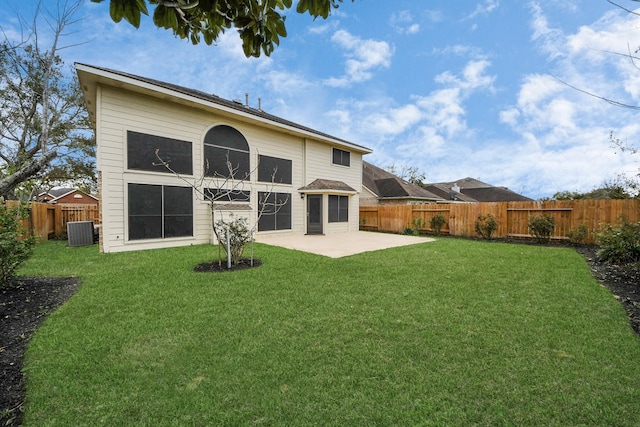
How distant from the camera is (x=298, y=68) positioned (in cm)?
1357

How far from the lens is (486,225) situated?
1229 cm

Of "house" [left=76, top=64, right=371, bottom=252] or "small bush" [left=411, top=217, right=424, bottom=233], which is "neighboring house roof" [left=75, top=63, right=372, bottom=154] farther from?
"small bush" [left=411, top=217, right=424, bottom=233]

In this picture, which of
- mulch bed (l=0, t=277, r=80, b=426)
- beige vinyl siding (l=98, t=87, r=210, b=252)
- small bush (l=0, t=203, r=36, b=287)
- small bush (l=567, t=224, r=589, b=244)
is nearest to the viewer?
mulch bed (l=0, t=277, r=80, b=426)

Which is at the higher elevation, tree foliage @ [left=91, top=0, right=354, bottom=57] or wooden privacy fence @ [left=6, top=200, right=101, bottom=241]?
tree foliage @ [left=91, top=0, right=354, bottom=57]

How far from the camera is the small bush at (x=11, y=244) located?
4359 millimetres

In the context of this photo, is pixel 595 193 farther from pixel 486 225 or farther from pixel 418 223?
pixel 418 223

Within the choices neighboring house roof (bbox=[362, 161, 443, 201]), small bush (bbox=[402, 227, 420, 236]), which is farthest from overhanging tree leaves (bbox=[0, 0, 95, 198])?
neighboring house roof (bbox=[362, 161, 443, 201])

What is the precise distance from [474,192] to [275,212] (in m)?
31.5

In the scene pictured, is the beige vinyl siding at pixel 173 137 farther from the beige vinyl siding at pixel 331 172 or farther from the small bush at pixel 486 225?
the small bush at pixel 486 225

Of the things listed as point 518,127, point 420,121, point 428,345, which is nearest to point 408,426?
point 428,345

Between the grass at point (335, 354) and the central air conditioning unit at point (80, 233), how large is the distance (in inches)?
243

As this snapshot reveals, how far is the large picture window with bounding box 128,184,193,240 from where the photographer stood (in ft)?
28.8

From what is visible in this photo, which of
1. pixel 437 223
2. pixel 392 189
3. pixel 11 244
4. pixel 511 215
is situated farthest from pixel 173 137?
pixel 392 189

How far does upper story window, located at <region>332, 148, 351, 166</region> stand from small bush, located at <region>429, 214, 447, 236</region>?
Result: 5.67m
